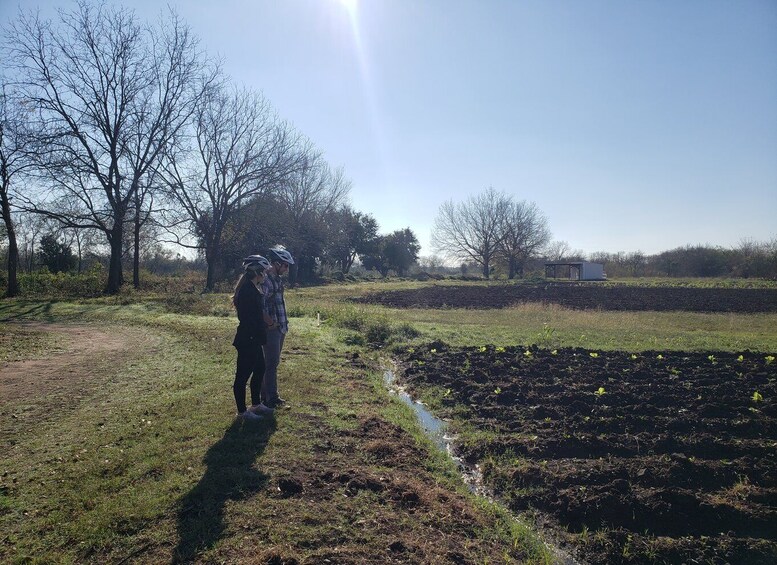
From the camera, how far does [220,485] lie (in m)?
4.27

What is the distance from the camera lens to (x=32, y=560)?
3.20m

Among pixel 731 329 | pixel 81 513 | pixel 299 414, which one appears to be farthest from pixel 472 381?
pixel 731 329

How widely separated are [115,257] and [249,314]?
78.1 ft

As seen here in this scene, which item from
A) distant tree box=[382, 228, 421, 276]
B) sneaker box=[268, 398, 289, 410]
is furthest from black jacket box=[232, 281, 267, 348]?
distant tree box=[382, 228, 421, 276]

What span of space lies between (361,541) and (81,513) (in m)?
2.19

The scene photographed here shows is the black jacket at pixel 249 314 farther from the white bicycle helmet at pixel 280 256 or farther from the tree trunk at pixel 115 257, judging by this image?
the tree trunk at pixel 115 257

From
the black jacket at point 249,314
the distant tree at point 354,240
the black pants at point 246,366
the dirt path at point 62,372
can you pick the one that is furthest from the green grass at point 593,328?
the distant tree at point 354,240

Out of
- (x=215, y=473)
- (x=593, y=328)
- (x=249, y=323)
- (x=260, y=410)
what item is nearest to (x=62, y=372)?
(x=260, y=410)

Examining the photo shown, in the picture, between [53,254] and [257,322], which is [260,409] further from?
[53,254]

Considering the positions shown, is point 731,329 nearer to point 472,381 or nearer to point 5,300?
point 472,381

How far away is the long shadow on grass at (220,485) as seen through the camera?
3490 mm

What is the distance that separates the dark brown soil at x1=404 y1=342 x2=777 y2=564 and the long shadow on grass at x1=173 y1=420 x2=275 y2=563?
8.41 feet

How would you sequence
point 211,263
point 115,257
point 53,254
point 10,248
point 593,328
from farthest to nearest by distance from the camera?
1. point 53,254
2. point 211,263
3. point 115,257
4. point 10,248
5. point 593,328

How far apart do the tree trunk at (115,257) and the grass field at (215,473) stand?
1662cm
